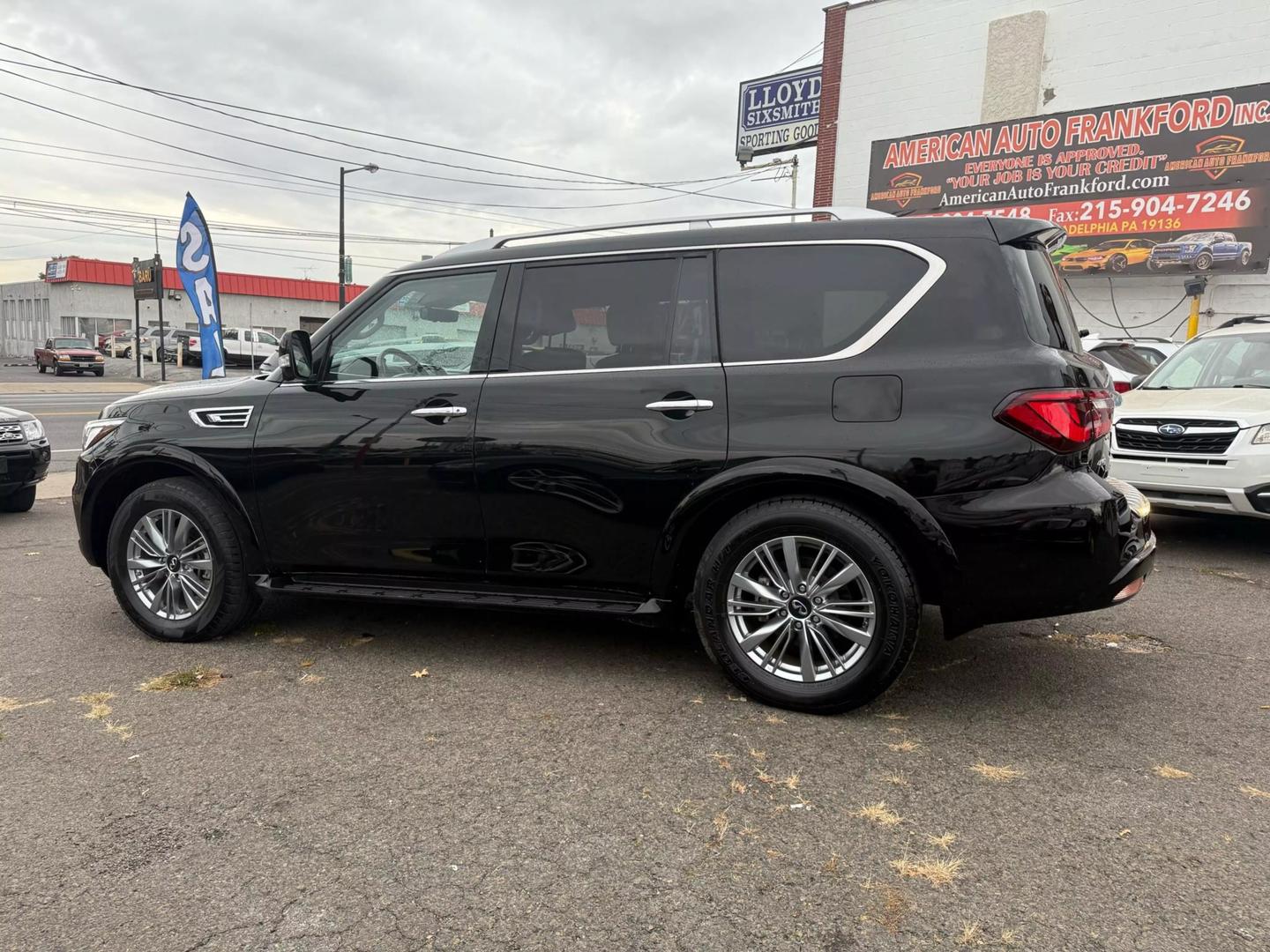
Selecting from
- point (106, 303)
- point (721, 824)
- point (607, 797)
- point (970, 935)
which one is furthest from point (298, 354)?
point (106, 303)

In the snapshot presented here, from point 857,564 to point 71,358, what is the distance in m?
40.9

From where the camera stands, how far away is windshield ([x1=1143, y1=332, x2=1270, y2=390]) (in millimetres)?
6773

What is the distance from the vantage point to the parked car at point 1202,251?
16.1 metres

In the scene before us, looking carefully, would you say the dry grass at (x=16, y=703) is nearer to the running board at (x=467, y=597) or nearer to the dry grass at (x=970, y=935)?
the running board at (x=467, y=597)

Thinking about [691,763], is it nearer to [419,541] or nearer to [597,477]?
[597,477]

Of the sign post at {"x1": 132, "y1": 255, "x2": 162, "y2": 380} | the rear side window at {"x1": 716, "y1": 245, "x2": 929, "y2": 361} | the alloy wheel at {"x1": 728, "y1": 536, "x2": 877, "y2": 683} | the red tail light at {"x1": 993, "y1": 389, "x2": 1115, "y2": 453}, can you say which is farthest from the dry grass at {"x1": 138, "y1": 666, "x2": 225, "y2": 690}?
the sign post at {"x1": 132, "y1": 255, "x2": 162, "y2": 380}

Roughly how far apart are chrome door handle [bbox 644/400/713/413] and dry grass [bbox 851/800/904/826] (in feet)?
4.92

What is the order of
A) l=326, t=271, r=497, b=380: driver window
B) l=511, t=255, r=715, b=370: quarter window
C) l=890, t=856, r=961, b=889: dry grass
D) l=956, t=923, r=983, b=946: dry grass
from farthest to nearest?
l=326, t=271, r=497, b=380: driver window
l=511, t=255, r=715, b=370: quarter window
l=890, t=856, r=961, b=889: dry grass
l=956, t=923, r=983, b=946: dry grass

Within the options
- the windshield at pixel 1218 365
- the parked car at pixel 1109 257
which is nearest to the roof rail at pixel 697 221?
the windshield at pixel 1218 365

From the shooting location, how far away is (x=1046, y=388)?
2994 mm

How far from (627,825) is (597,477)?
1375 mm

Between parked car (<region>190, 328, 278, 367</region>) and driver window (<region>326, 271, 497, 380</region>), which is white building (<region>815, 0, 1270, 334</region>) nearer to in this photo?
driver window (<region>326, 271, 497, 380</region>)

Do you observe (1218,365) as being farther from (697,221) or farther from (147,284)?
(147,284)

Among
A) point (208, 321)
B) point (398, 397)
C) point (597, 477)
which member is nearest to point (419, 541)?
point (398, 397)
